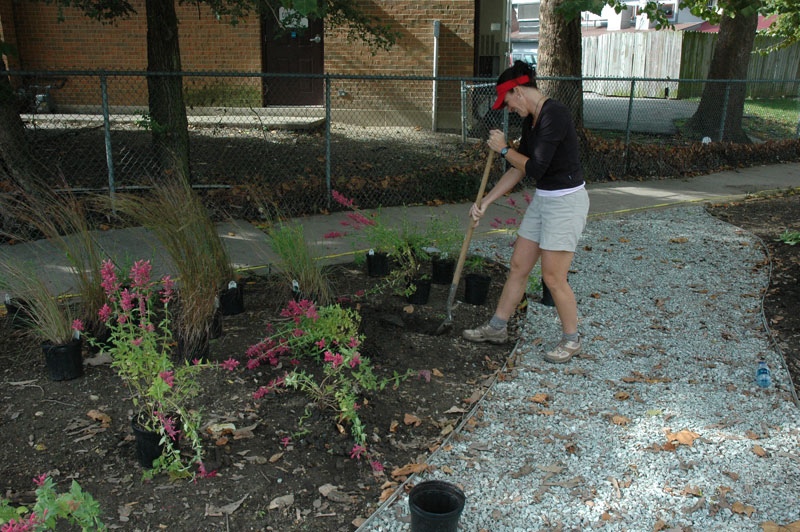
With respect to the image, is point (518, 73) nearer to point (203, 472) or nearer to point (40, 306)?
point (203, 472)

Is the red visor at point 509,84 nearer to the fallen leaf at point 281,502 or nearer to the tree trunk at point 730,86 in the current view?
the fallen leaf at point 281,502

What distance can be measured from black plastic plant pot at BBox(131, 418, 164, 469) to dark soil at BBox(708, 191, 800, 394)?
12.1 ft

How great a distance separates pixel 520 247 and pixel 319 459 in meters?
1.96

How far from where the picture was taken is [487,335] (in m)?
4.59

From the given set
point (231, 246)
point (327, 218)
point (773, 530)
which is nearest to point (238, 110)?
point (327, 218)

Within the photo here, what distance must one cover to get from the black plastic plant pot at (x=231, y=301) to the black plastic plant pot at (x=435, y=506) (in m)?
2.41

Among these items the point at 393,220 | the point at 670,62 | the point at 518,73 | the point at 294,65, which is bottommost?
the point at 393,220

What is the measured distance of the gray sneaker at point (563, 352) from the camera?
4383 millimetres

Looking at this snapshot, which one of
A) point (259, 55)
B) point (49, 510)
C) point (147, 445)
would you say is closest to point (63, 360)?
point (147, 445)

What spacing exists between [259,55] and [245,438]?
12.6 meters

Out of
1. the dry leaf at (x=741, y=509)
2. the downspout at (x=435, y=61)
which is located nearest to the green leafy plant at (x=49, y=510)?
the dry leaf at (x=741, y=509)

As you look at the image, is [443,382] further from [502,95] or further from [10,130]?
[10,130]

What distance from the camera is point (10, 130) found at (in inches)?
255

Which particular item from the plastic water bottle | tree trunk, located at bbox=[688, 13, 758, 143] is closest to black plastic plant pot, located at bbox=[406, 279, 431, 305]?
the plastic water bottle
